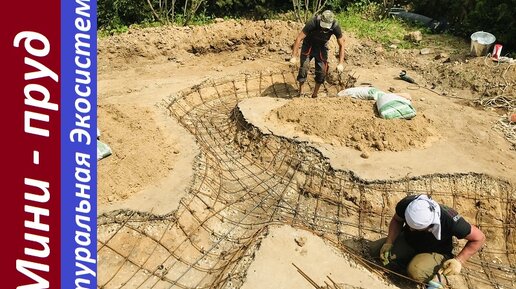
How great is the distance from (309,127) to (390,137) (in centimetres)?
111

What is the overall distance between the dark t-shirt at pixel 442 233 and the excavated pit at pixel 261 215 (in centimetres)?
49

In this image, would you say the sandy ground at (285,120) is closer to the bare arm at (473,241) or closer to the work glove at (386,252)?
the work glove at (386,252)

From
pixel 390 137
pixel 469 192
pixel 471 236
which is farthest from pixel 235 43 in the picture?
pixel 471 236

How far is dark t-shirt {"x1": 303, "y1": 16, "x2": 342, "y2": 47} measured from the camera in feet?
22.5

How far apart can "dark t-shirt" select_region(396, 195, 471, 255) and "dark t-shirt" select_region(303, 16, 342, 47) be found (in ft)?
11.3

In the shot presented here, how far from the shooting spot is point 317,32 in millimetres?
6965

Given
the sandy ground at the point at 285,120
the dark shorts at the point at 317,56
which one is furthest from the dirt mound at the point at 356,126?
the dark shorts at the point at 317,56

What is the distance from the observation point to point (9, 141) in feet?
10.7

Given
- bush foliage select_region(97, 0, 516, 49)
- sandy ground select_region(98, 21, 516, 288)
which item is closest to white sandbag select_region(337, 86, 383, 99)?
sandy ground select_region(98, 21, 516, 288)

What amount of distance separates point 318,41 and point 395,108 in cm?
166

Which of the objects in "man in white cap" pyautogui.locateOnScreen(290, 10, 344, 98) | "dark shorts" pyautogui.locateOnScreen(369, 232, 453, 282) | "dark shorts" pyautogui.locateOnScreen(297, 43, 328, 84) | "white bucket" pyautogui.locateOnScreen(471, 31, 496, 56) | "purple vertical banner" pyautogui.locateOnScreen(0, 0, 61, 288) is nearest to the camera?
"purple vertical banner" pyautogui.locateOnScreen(0, 0, 61, 288)

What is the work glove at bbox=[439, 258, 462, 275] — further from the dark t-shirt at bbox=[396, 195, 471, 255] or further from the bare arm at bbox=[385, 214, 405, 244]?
the bare arm at bbox=[385, 214, 405, 244]

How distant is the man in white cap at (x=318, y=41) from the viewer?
6750mm

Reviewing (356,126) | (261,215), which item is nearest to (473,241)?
(261,215)
